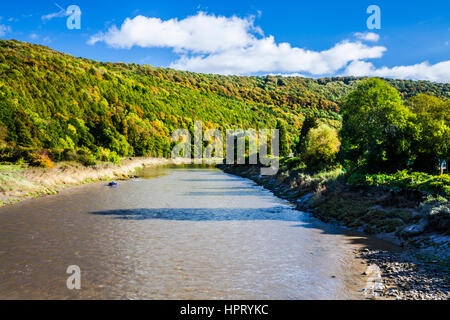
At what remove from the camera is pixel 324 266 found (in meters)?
13.2

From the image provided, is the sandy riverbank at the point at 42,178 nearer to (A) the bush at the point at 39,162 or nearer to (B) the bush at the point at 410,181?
(A) the bush at the point at 39,162

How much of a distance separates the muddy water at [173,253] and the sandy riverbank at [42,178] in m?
2.33

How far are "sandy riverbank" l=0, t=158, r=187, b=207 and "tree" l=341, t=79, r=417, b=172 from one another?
2767cm

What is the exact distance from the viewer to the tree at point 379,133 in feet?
80.3

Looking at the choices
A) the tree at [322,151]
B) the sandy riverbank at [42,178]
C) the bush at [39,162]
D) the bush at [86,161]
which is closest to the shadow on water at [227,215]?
the sandy riverbank at [42,178]

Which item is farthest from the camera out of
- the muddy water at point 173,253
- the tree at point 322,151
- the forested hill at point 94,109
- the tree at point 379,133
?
the forested hill at point 94,109

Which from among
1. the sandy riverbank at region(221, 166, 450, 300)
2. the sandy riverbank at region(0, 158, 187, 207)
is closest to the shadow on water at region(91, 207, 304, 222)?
the sandy riverbank at region(221, 166, 450, 300)

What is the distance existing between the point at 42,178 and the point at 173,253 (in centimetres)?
2350

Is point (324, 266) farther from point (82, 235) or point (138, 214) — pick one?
point (138, 214)

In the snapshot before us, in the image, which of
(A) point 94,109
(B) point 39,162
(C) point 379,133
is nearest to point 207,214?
(C) point 379,133

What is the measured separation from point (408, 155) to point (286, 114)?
577 ft
